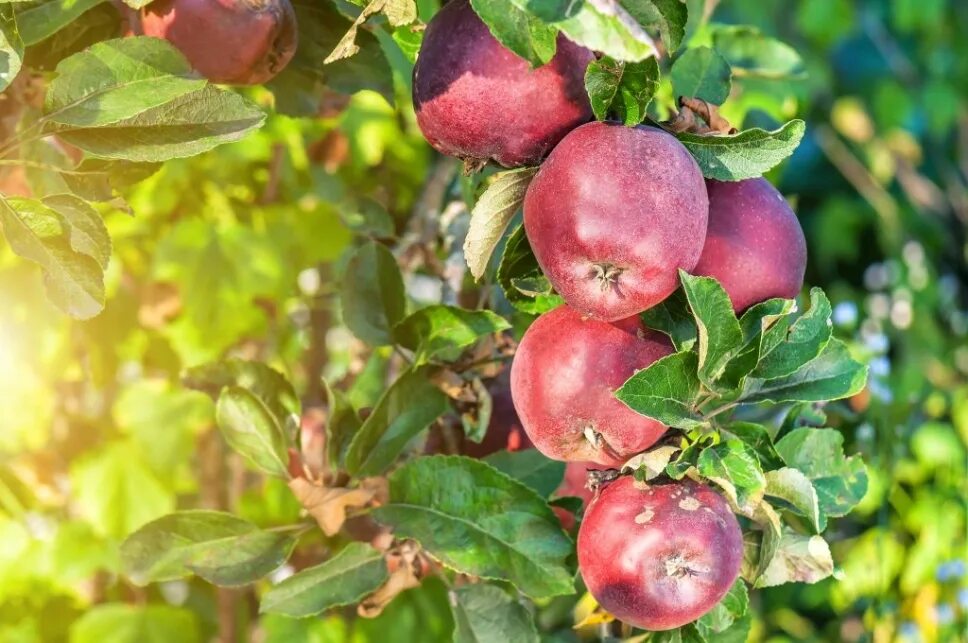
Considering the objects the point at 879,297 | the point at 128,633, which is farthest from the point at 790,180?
the point at 128,633

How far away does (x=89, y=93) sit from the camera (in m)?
0.65

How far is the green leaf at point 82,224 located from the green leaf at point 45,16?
10 cm

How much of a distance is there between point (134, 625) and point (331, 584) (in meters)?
0.64

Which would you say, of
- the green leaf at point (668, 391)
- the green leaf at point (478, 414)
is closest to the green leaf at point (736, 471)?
the green leaf at point (668, 391)

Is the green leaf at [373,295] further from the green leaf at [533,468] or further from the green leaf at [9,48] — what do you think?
the green leaf at [9,48]

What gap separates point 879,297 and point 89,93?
2.09 metres

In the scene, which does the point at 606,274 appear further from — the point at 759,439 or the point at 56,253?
the point at 56,253

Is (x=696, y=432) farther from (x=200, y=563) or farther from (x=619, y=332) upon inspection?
(x=200, y=563)

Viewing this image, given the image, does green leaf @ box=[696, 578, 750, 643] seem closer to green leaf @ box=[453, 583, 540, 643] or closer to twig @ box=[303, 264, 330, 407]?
green leaf @ box=[453, 583, 540, 643]

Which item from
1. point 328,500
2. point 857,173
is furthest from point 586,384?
point 857,173

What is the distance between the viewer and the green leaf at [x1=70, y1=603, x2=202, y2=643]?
1.29 metres

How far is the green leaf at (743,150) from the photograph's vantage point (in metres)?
0.61

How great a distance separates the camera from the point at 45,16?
66 centimetres

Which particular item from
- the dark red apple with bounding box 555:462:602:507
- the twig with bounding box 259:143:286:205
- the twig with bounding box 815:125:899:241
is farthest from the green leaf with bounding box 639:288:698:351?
the twig with bounding box 815:125:899:241
